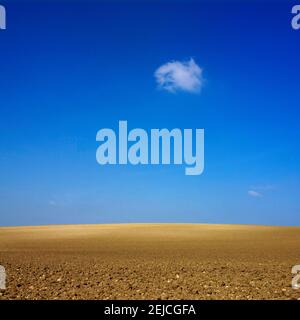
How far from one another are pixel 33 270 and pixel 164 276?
6.47 metres

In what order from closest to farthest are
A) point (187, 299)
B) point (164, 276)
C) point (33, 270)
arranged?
point (187, 299)
point (164, 276)
point (33, 270)

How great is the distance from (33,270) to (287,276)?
11647mm

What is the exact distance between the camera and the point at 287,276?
18250 mm
